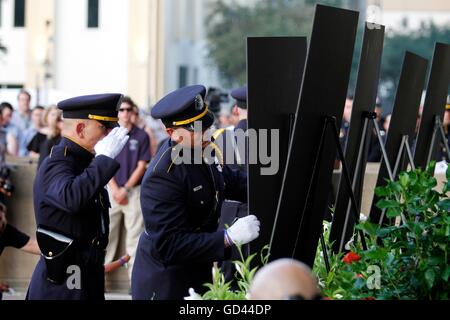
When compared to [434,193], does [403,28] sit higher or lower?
lower

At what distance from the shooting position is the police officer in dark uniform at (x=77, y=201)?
5703 mm

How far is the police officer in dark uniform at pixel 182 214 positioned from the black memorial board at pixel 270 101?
229mm

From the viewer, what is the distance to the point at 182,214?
5.35 metres

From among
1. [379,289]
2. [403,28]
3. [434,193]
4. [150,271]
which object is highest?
[434,193]

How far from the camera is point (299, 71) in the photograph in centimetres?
A: 573

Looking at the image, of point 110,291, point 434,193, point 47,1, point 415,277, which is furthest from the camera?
point 47,1

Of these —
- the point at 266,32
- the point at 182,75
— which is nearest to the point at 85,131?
the point at 182,75

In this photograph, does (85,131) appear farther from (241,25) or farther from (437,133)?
(241,25)

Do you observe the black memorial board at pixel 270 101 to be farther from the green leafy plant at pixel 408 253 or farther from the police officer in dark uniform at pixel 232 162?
the police officer in dark uniform at pixel 232 162

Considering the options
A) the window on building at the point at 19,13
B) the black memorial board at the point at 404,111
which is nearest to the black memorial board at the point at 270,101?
the black memorial board at the point at 404,111

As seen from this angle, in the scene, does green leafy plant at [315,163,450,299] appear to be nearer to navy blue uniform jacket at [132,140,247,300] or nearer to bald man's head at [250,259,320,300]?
navy blue uniform jacket at [132,140,247,300]
